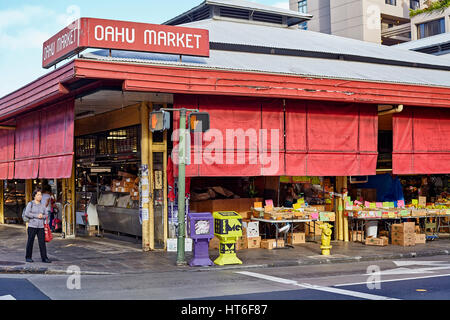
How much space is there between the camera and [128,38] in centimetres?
1446

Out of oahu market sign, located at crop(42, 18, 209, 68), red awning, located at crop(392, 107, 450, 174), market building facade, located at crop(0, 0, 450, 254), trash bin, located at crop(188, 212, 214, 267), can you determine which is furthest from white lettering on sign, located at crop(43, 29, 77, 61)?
red awning, located at crop(392, 107, 450, 174)

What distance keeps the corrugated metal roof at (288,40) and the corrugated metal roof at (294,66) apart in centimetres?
76

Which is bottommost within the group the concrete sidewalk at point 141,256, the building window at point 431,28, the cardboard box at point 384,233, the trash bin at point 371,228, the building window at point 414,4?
the concrete sidewalk at point 141,256

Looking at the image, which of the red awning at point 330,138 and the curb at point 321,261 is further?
the red awning at point 330,138

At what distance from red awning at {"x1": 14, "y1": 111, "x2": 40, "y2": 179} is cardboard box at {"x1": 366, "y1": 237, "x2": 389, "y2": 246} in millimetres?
11798

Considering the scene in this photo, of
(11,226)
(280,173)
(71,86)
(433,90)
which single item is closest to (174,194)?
(280,173)

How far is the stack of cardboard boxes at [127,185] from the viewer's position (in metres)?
17.9

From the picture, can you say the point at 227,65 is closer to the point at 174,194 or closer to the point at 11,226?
the point at 174,194

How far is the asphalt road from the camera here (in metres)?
9.44

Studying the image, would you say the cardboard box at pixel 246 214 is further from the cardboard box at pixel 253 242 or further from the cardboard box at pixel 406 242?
the cardboard box at pixel 406 242

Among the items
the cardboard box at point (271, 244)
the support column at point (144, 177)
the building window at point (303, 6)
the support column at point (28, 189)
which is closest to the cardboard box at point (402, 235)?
the cardboard box at point (271, 244)

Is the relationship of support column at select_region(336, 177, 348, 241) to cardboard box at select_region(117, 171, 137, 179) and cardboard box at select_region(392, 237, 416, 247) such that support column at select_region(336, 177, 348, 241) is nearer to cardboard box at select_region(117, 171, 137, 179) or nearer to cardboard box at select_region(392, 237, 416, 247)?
cardboard box at select_region(392, 237, 416, 247)

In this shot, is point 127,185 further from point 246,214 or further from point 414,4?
point 414,4

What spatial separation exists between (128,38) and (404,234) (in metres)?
10.7
